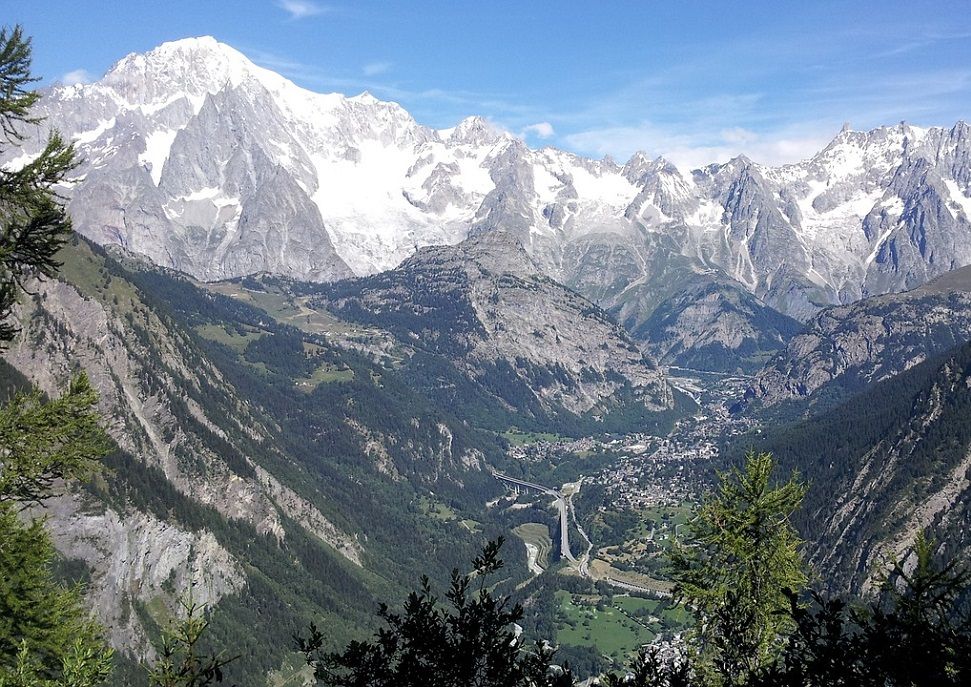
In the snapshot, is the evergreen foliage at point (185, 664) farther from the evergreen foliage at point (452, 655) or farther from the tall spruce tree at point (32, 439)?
the tall spruce tree at point (32, 439)

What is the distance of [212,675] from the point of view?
857 inches

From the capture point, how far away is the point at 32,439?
27.2m

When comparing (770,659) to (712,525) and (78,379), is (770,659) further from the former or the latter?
(78,379)

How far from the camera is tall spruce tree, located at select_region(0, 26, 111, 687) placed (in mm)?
27234

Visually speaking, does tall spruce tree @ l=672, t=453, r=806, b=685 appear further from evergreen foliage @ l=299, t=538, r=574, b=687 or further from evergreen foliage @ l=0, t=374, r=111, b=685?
evergreen foliage @ l=0, t=374, r=111, b=685

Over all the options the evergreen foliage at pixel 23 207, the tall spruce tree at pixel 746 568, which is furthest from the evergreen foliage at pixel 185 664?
the tall spruce tree at pixel 746 568

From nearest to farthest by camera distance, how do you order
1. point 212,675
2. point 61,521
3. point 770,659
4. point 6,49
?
point 212,675
point 6,49
point 770,659
point 61,521

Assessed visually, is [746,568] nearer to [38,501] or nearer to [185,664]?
[185,664]

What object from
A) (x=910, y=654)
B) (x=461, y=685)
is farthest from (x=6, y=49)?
(x=910, y=654)

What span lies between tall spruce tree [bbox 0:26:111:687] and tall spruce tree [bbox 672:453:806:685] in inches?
991

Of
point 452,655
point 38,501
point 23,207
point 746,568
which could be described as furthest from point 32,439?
point 746,568

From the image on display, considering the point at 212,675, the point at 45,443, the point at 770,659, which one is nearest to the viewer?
the point at 212,675

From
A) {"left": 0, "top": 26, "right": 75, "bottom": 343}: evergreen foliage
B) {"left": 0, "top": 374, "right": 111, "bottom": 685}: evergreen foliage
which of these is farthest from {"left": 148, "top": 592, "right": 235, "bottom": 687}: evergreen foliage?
{"left": 0, "top": 26, "right": 75, "bottom": 343}: evergreen foliage

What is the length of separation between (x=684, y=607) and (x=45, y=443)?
2799 cm
